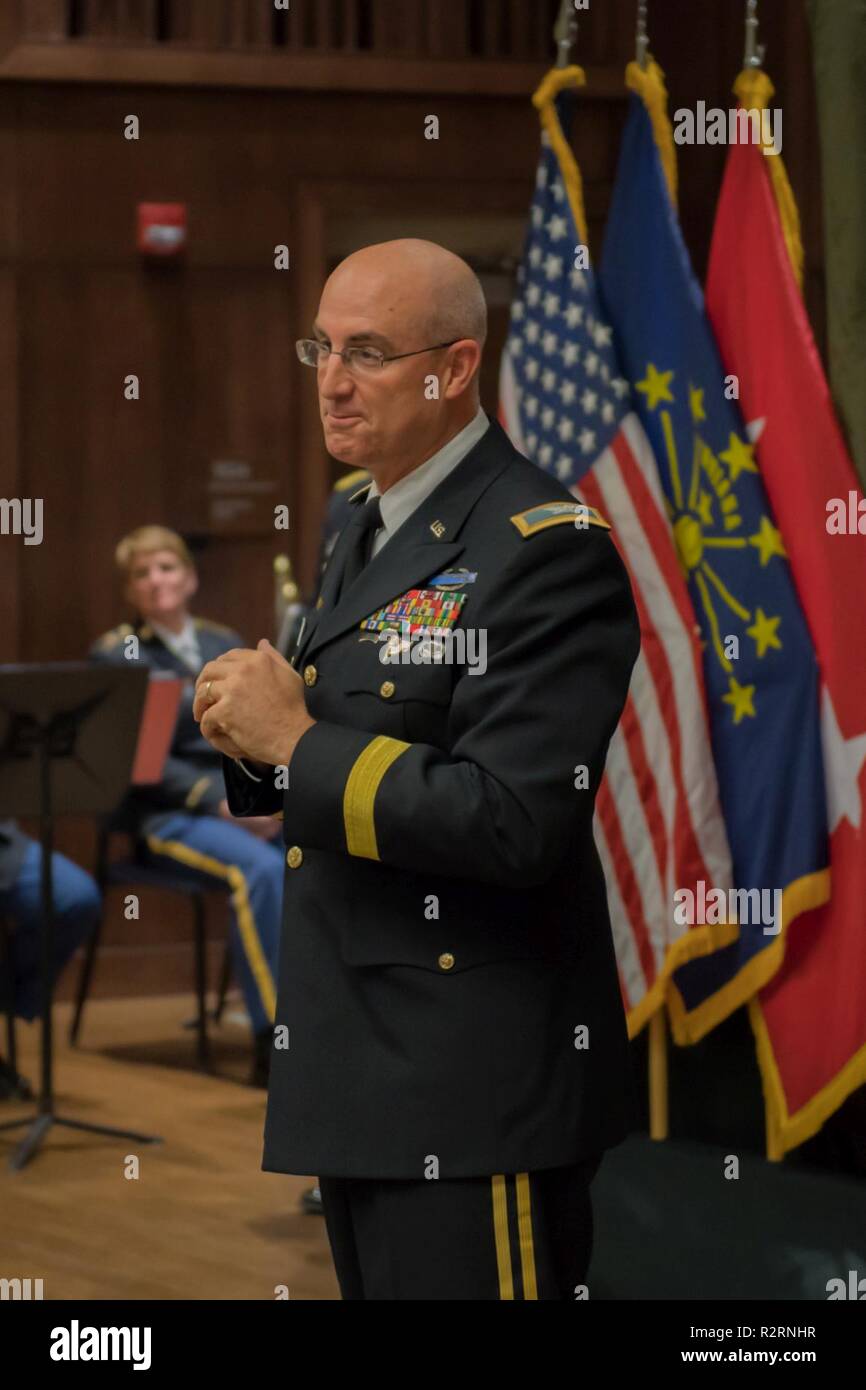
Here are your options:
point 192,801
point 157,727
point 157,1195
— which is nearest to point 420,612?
point 157,1195

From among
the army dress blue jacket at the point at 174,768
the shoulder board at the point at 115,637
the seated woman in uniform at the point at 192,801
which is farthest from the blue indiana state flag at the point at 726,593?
the shoulder board at the point at 115,637

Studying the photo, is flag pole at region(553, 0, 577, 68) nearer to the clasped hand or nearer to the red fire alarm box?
the clasped hand

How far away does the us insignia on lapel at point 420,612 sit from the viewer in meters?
1.78

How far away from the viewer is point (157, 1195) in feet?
14.0

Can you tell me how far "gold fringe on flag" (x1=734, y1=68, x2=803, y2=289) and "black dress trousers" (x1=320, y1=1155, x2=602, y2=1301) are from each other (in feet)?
6.93

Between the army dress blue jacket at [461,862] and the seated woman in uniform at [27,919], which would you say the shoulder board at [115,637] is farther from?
the army dress blue jacket at [461,862]

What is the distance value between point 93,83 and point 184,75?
298mm

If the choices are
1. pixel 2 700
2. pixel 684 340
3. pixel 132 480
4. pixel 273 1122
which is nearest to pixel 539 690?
pixel 273 1122

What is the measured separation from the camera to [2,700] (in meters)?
4.60

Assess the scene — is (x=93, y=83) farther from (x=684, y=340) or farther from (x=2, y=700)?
(x=684, y=340)

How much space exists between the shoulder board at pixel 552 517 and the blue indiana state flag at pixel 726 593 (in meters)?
1.60

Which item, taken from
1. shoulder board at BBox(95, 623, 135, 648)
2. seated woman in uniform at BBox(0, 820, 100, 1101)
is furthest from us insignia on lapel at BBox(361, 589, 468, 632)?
shoulder board at BBox(95, 623, 135, 648)

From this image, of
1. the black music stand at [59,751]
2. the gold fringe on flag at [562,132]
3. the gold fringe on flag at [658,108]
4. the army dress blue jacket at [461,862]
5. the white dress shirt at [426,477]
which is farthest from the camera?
the black music stand at [59,751]
